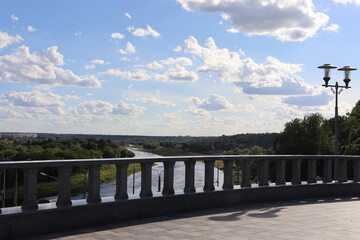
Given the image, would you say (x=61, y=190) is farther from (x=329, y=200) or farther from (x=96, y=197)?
(x=329, y=200)

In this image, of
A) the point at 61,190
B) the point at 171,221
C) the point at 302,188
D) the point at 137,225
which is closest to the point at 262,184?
the point at 302,188

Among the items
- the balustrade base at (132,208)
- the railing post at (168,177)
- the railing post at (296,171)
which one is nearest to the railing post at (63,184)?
the balustrade base at (132,208)

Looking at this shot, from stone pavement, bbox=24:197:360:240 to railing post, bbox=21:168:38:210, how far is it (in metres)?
0.55

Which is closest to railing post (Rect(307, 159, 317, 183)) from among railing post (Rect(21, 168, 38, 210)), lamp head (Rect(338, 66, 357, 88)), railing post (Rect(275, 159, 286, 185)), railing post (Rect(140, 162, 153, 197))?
railing post (Rect(275, 159, 286, 185))

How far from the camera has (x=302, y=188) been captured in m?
12.3

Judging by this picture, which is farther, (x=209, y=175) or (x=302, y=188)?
(x=302, y=188)

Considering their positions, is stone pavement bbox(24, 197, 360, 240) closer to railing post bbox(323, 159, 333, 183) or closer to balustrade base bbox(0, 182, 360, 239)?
balustrade base bbox(0, 182, 360, 239)

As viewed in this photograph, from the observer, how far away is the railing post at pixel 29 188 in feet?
22.4

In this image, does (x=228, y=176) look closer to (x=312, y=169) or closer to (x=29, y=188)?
(x=312, y=169)

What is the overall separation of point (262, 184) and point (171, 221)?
364 centimetres

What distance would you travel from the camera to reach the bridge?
6.85m

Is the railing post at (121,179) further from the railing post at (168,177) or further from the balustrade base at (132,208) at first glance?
the railing post at (168,177)

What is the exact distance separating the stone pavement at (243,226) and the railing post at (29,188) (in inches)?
21.8

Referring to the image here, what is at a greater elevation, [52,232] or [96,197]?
[96,197]
